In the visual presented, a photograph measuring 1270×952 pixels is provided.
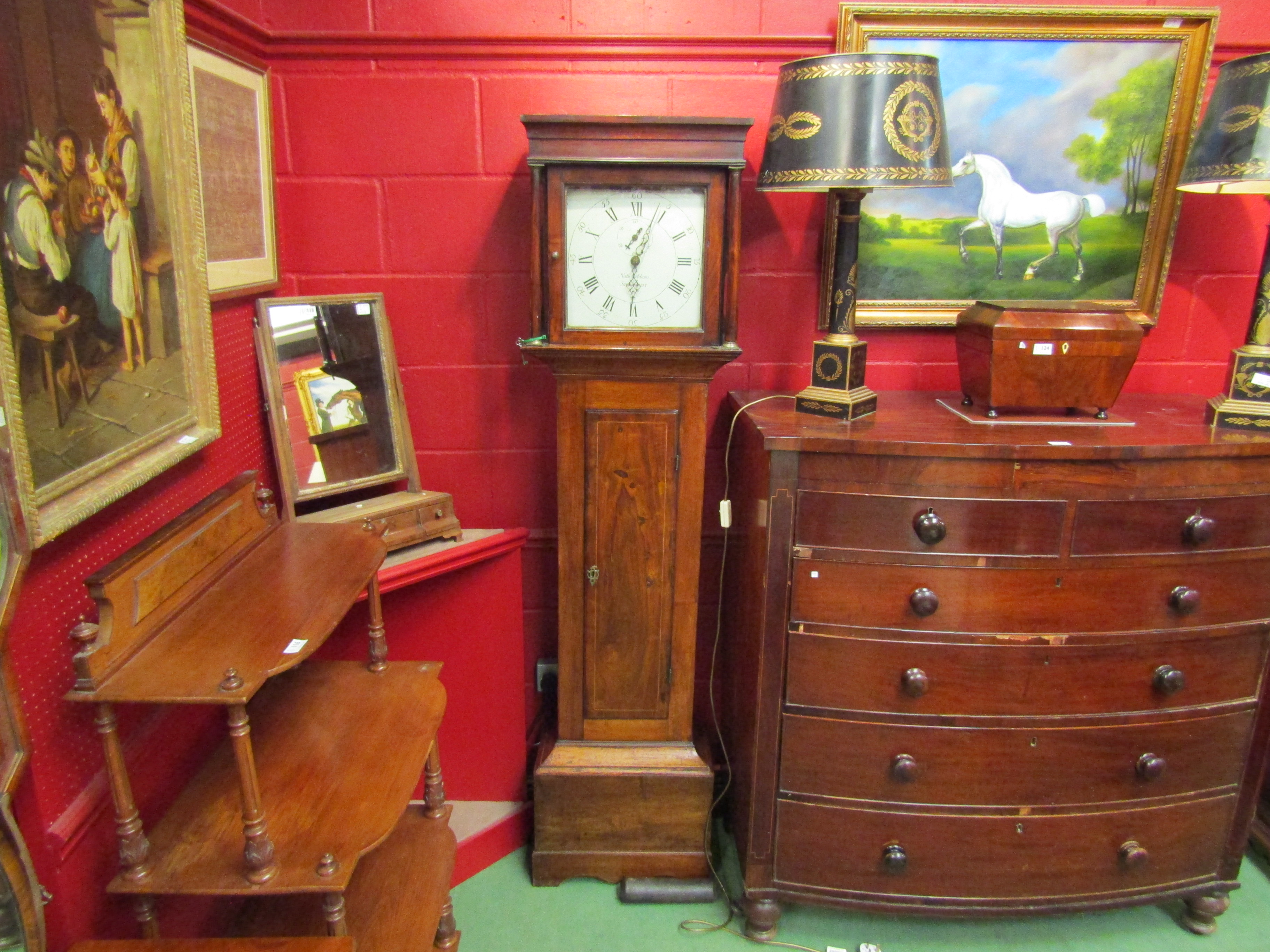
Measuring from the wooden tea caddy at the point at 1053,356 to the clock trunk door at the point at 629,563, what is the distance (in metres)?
0.68

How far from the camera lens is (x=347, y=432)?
2039 mm

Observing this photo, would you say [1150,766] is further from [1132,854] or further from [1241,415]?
[1241,415]

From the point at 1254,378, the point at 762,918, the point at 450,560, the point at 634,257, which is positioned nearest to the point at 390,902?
the point at 450,560

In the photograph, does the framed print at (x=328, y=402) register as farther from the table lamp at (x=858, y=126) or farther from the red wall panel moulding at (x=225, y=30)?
the table lamp at (x=858, y=126)

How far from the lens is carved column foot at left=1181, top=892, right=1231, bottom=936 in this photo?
2049 millimetres

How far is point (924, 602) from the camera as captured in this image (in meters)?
1.76

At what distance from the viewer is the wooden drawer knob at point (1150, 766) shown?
189 centimetres

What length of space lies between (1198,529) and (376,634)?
166 centimetres

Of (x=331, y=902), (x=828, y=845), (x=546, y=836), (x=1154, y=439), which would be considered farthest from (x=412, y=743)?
(x=1154, y=439)

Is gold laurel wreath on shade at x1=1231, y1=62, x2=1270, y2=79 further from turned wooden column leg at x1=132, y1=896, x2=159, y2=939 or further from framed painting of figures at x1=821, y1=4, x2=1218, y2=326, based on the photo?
turned wooden column leg at x1=132, y1=896, x2=159, y2=939

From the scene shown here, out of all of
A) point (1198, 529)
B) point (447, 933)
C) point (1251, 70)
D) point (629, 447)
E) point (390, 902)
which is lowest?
point (447, 933)

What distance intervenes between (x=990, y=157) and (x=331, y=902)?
2.07m

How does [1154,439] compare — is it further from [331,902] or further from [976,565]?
[331,902]

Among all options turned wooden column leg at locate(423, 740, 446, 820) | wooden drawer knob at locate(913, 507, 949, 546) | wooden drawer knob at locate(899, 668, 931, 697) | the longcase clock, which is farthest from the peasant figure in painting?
wooden drawer knob at locate(899, 668, 931, 697)
